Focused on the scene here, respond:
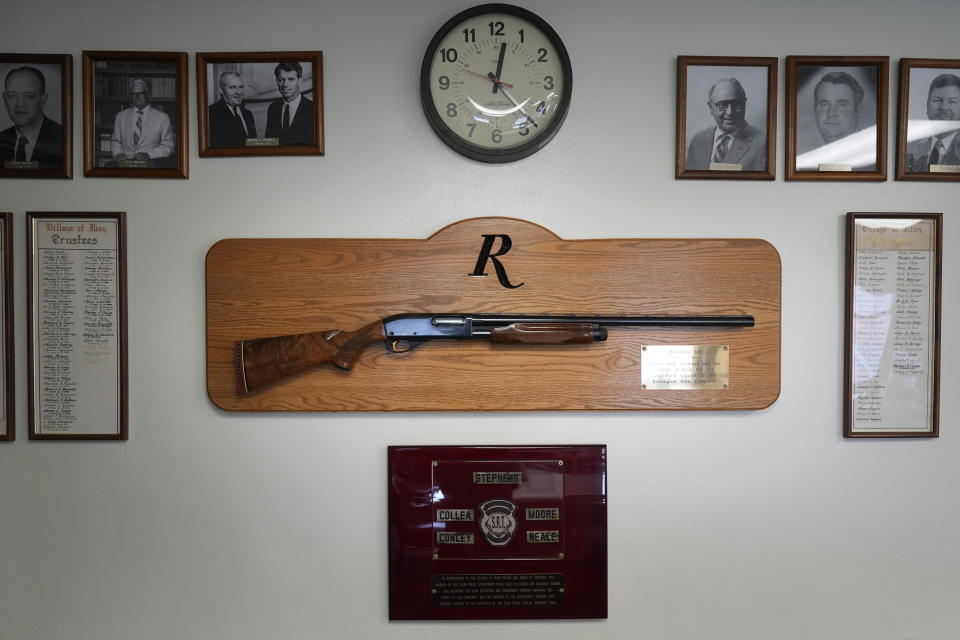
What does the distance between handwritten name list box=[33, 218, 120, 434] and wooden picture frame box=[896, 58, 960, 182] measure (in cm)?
255

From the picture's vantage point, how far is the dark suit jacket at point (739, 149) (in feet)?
5.82

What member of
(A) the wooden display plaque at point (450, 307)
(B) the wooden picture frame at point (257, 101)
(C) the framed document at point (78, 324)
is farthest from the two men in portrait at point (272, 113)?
(C) the framed document at point (78, 324)

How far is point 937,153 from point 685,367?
1.07m

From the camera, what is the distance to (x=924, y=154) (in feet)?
5.92

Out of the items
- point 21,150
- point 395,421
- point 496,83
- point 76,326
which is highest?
point 496,83

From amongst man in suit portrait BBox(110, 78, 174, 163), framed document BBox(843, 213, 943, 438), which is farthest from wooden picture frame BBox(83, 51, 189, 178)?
framed document BBox(843, 213, 943, 438)

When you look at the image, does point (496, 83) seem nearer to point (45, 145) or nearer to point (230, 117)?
point (230, 117)

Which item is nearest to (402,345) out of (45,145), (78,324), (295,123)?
(295,123)

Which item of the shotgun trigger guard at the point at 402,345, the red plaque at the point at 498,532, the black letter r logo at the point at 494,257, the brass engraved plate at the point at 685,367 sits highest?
the black letter r logo at the point at 494,257

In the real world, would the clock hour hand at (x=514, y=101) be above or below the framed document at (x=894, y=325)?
above

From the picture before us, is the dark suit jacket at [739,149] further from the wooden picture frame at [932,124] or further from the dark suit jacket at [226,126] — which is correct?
the dark suit jacket at [226,126]

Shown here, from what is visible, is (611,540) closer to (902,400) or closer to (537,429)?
(537,429)

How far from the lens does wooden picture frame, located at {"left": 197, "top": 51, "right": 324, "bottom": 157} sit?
69.1 inches

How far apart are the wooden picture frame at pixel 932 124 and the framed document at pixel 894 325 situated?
15 cm
